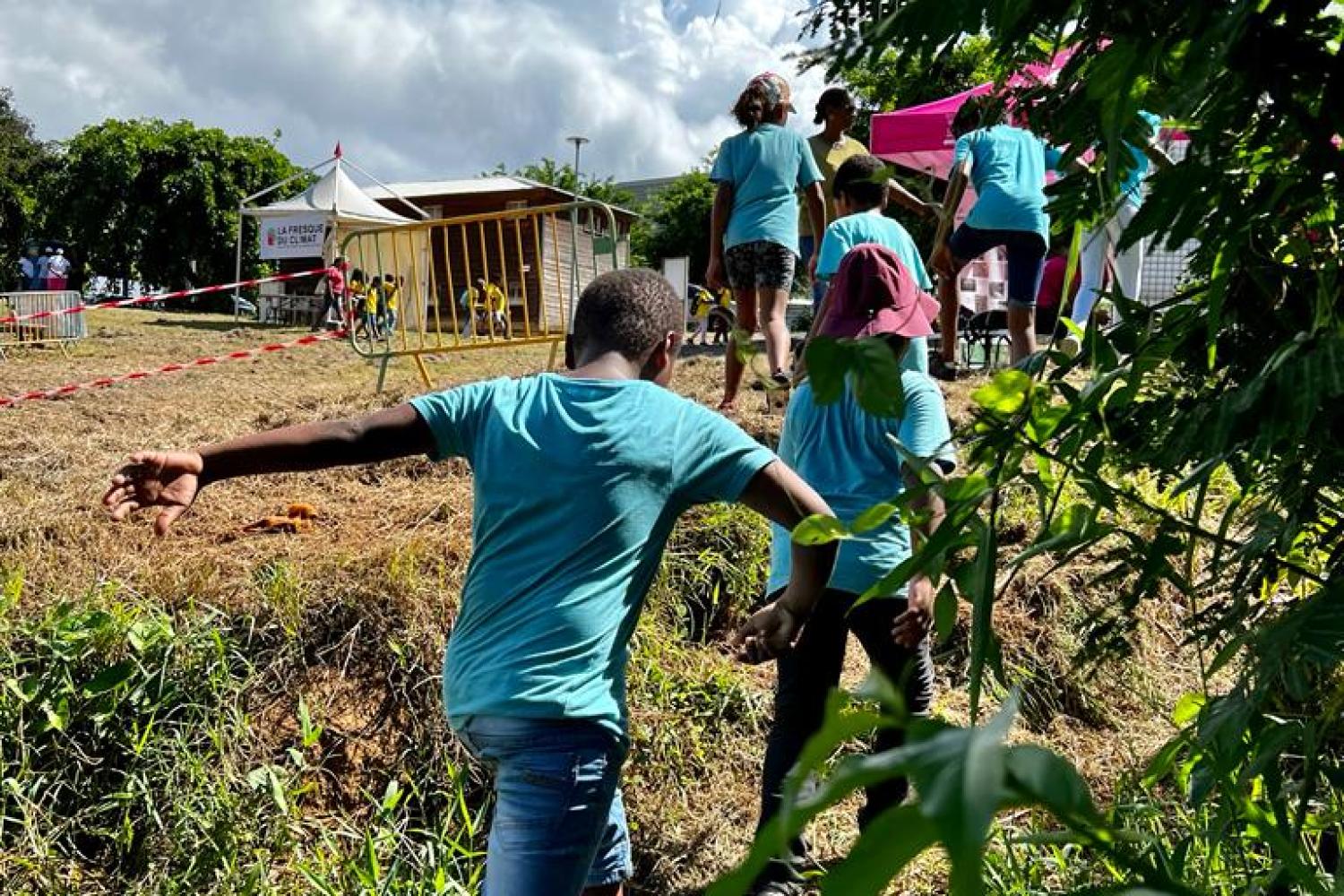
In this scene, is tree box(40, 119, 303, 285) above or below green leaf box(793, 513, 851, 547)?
above

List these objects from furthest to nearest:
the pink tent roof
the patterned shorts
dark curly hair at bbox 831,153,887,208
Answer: the pink tent roof
the patterned shorts
dark curly hair at bbox 831,153,887,208

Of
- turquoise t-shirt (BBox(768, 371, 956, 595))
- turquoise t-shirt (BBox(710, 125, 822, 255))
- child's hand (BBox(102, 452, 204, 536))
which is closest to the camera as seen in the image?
child's hand (BBox(102, 452, 204, 536))

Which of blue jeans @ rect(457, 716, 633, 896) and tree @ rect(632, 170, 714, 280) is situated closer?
blue jeans @ rect(457, 716, 633, 896)

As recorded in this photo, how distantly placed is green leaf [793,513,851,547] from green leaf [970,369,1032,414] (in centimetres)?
20

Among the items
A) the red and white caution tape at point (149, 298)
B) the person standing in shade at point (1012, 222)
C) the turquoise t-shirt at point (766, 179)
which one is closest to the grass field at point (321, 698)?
the person standing in shade at point (1012, 222)

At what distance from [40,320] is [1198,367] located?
51.5ft

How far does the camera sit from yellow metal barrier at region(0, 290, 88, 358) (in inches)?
571

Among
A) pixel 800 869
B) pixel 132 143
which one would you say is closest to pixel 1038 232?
pixel 800 869

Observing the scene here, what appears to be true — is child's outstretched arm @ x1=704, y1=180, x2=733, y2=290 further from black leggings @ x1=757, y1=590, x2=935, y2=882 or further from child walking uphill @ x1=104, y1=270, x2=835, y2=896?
child walking uphill @ x1=104, y1=270, x2=835, y2=896

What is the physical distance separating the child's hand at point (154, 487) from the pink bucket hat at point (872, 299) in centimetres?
138

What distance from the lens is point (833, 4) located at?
102cm

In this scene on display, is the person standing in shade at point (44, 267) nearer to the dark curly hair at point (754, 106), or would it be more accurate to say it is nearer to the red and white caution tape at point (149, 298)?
the red and white caution tape at point (149, 298)

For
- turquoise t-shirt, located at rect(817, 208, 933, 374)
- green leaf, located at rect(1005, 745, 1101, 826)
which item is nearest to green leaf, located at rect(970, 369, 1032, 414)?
green leaf, located at rect(1005, 745, 1101, 826)

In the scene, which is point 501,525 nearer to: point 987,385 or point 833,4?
point 987,385
